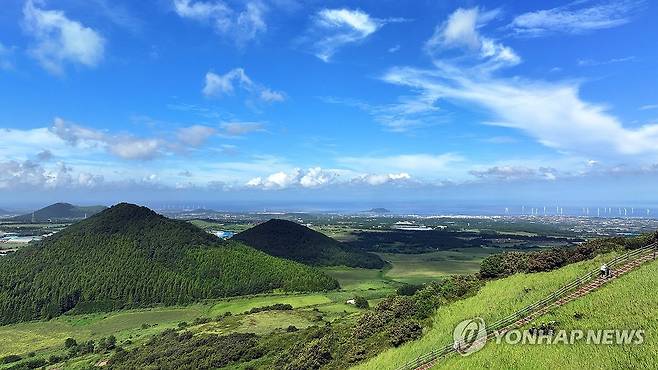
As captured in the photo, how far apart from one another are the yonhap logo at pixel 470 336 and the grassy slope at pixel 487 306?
0.79m

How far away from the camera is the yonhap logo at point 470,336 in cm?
2788

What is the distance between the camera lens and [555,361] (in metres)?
23.7

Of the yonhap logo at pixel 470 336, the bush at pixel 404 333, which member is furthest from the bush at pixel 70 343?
the yonhap logo at pixel 470 336

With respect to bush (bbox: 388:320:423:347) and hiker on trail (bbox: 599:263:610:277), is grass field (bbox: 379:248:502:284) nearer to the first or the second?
bush (bbox: 388:320:423:347)

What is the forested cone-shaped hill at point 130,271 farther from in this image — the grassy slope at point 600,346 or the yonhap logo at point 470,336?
the grassy slope at point 600,346

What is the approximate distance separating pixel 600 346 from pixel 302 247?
147794mm

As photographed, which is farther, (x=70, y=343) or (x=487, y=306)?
(x=70, y=343)

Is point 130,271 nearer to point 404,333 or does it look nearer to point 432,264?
point 432,264

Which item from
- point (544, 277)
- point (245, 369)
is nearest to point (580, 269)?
point (544, 277)

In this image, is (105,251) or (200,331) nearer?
(200,331)

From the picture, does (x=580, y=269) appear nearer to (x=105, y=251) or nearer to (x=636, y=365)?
(x=636, y=365)

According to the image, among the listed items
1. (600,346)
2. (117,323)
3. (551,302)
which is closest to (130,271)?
(117,323)

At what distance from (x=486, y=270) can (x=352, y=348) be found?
16.8 metres

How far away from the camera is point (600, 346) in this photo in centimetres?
2433
